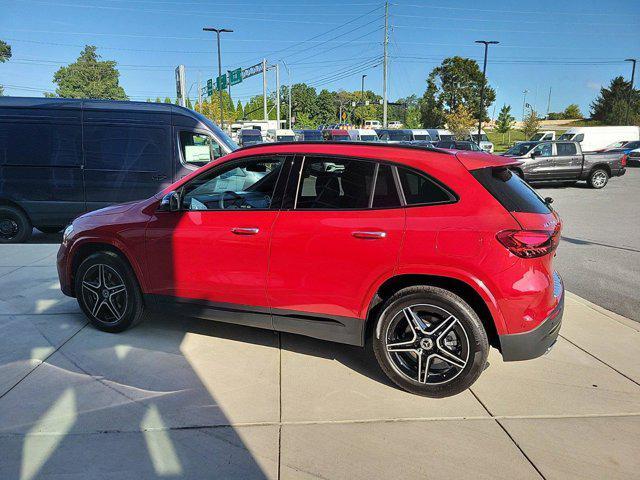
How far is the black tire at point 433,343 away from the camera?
3115 mm

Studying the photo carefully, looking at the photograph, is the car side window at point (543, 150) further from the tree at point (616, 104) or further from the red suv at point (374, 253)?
the tree at point (616, 104)

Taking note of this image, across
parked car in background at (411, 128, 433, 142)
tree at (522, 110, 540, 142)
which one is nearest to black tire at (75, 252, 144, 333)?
parked car in background at (411, 128, 433, 142)

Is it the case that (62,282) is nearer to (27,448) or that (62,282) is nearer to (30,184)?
(27,448)

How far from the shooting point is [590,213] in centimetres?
1198

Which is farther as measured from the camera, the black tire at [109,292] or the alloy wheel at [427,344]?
the black tire at [109,292]

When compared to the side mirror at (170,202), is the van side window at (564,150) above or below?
above

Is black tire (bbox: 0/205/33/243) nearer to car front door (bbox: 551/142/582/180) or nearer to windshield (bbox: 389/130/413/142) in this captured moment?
car front door (bbox: 551/142/582/180)

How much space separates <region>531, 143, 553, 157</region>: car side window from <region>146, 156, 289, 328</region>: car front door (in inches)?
623

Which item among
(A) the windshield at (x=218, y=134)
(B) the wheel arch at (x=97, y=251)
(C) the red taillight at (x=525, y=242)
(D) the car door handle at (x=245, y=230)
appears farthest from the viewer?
(A) the windshield at (x=218, y=134)

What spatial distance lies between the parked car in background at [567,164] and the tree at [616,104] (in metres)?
47.6

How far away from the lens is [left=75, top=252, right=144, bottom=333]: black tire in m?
4.14

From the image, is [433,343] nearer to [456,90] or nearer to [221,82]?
[221,82]

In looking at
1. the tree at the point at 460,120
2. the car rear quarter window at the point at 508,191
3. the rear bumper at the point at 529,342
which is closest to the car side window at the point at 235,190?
the car rear quarter window at the point at 508,191

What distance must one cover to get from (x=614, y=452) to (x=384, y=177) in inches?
83.1
